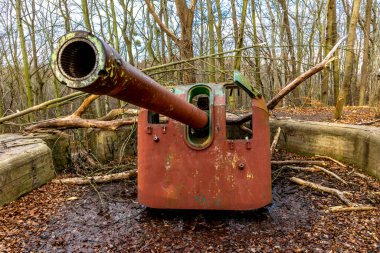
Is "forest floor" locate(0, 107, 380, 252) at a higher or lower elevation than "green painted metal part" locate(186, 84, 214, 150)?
lower

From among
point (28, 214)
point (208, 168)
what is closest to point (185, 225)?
point (208, 168)

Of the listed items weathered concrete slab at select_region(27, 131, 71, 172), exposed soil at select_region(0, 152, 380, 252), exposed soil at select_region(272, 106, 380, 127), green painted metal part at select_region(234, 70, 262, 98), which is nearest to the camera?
exposed soil at select_region(0, 152, 380, 252)

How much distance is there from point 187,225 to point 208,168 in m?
0.55

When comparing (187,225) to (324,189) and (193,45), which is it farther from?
(193,45)

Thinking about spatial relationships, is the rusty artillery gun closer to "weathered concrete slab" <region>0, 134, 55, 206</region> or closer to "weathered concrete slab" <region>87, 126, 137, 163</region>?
"weathered concrete slab" <region>0, 134, 55, 206</region>

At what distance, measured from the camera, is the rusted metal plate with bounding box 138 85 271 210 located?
2.89 meters

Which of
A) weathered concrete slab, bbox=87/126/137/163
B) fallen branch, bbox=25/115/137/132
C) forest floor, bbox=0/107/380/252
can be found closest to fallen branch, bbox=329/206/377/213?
forest floor, bbox=0/107/380/252

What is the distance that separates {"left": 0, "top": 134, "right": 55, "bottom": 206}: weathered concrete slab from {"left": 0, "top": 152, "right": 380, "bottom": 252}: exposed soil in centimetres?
13

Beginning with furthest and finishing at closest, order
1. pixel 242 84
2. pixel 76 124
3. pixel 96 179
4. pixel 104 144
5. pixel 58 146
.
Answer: pixel 104 144, pixel 76 124, pixel 58 146, pixel 96 179, pixel 242 84

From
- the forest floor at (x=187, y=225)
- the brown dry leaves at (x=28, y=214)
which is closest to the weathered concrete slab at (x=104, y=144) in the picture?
the brown dry leaves at (x=28, y=214)

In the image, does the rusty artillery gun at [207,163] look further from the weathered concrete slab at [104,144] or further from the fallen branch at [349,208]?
the weathered concrete slab at [104,144]

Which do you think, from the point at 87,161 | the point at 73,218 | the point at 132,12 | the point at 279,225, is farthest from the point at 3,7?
the point at 279,225

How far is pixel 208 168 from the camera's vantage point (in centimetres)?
292

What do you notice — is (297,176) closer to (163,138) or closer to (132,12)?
(163,138)
